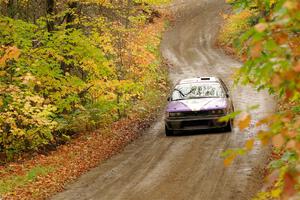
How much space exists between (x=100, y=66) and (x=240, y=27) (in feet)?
71.9

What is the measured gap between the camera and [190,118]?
14914 mm

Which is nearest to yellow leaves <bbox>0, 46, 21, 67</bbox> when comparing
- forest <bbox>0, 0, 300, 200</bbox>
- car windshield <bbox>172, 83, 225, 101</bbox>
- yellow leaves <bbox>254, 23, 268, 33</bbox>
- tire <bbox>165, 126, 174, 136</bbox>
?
forest <bbox>0, 0, 300, 200</bbox>

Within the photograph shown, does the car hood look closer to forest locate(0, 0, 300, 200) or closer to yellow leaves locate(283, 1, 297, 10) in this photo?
forest locate(0, 0, 300, 200)

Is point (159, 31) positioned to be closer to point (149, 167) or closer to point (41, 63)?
point (41, 63)

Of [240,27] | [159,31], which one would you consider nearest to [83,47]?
[240,27]

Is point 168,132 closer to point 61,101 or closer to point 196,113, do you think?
point 196,113

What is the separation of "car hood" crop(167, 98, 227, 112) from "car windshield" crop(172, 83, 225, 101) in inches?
14.4

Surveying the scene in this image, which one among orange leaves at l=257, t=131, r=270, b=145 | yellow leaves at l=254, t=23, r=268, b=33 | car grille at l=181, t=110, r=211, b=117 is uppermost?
yellow leaves at l=254, t=23, r=268, b=33

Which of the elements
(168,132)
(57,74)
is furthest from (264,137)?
(168,132)

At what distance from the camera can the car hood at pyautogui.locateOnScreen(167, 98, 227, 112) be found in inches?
587

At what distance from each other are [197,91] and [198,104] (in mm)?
1061

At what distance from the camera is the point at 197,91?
1609cm

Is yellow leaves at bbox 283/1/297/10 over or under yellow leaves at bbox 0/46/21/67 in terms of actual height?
under

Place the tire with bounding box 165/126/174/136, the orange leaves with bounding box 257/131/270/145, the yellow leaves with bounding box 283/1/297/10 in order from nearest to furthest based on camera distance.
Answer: the yellow leaves with bounding box 283/1/297/10, the orange leaves with bounding box 257/131/270/145, the tire with bounding box 165/126/174/136
